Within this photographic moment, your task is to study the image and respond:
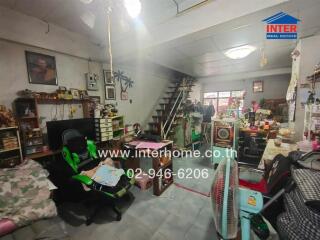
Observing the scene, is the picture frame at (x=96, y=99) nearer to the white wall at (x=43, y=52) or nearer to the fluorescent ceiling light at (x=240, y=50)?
the white wall at (x=43, y=52)

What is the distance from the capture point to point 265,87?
5.94 meters

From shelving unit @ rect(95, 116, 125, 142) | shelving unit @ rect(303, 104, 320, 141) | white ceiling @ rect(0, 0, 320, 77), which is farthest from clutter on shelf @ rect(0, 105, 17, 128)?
shelving unit @ rect(303, 104, 320, 141)

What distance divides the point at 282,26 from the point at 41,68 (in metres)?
3.82

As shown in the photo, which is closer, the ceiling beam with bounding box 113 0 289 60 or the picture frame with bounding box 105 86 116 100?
the ceiling beam with bounding box 113 0 289 60

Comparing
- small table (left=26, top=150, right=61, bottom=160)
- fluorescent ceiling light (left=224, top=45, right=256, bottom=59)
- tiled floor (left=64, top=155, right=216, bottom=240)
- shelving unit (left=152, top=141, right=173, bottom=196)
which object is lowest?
tiled floor (left=64, top=155, right=216, bottom=240)

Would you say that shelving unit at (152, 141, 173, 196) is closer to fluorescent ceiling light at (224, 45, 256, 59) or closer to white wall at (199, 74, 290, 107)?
fluorescent ceiling light at (224, 45, 256, 59)

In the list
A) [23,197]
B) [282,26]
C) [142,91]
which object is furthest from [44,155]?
[282,26]

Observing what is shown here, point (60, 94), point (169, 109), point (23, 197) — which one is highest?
point (60, 94)

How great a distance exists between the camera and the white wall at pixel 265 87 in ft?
18.6

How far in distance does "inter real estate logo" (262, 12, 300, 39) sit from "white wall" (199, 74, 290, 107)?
4.00 metres

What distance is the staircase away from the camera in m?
4.42

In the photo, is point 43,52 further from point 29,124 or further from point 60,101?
point 29,124

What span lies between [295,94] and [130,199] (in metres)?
3.17

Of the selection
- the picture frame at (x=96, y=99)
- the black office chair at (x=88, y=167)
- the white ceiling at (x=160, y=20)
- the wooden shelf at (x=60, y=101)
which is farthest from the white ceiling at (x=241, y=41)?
the black office chair at (x=88, y=167)
